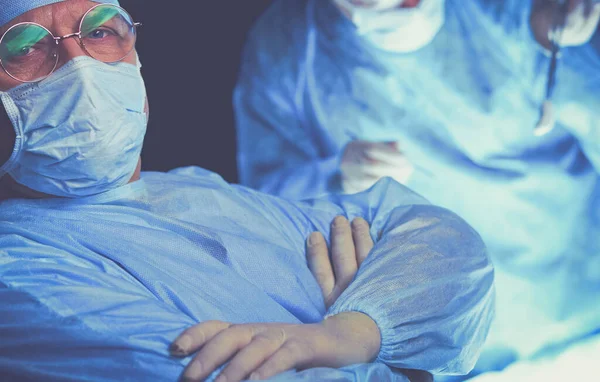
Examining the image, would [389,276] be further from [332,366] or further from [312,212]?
[312,212]

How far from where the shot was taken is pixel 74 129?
122 cm

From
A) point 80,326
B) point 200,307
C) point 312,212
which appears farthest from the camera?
point 312,212

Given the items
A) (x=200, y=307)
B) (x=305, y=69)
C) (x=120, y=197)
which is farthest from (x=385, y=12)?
(x=200, y=307)

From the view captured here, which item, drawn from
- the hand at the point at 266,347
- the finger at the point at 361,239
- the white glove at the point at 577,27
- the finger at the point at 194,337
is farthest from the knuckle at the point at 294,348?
the white glove at the point at 577,27

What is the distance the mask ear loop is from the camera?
85.8 inches

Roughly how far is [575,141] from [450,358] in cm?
119

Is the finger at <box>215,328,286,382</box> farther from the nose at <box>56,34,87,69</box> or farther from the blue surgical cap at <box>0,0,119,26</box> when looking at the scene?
the blue surgical cap at <box>0,0,119,26</box>

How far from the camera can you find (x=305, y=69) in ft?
7.14

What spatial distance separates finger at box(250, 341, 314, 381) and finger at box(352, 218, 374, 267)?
402mm

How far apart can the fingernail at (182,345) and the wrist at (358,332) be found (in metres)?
0.25

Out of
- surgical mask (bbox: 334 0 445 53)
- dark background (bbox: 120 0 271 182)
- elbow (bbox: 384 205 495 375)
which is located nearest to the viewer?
elbow (bbox: 384 205 495 375)

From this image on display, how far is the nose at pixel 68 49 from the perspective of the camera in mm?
1257

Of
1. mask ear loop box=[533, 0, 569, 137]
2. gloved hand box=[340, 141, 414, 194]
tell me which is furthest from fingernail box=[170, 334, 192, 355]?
mask ear loop box=[533, 0, 569, 137]

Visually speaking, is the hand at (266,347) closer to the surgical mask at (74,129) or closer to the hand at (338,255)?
the hand at (338,255)
